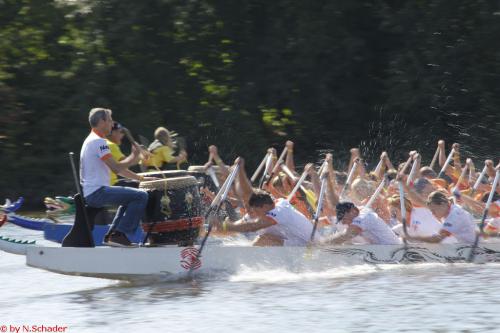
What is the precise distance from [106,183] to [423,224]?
400 centimetres

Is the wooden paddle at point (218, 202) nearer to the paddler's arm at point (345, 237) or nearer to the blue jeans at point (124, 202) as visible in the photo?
the blue jeans at point (124, 202)

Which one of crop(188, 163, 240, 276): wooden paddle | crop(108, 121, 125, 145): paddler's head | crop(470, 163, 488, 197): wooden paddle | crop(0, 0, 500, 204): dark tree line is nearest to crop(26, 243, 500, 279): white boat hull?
crop(188, 163, 240, 276): wooden paddle

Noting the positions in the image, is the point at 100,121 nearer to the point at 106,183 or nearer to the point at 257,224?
the point at 106,183

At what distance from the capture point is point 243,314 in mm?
10227

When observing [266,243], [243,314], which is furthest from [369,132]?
[243,314]

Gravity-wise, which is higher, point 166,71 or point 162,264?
point 162,264

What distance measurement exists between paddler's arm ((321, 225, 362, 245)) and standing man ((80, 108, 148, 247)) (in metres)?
2.35

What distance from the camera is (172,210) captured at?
38.0 ft

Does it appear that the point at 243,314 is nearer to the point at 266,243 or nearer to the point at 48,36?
the point at 266,243

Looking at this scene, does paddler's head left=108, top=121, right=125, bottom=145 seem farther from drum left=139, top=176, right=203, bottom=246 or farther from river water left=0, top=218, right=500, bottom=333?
river water left=0, top=218, right=500, bottom=333

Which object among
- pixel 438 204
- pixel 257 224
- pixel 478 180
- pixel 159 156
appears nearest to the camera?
pixel 257 224

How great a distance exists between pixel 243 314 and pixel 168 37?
54.4 feet

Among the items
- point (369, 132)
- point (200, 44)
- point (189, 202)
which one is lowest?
point (369, 132)

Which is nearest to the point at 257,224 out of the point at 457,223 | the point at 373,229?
the point at 373,229
